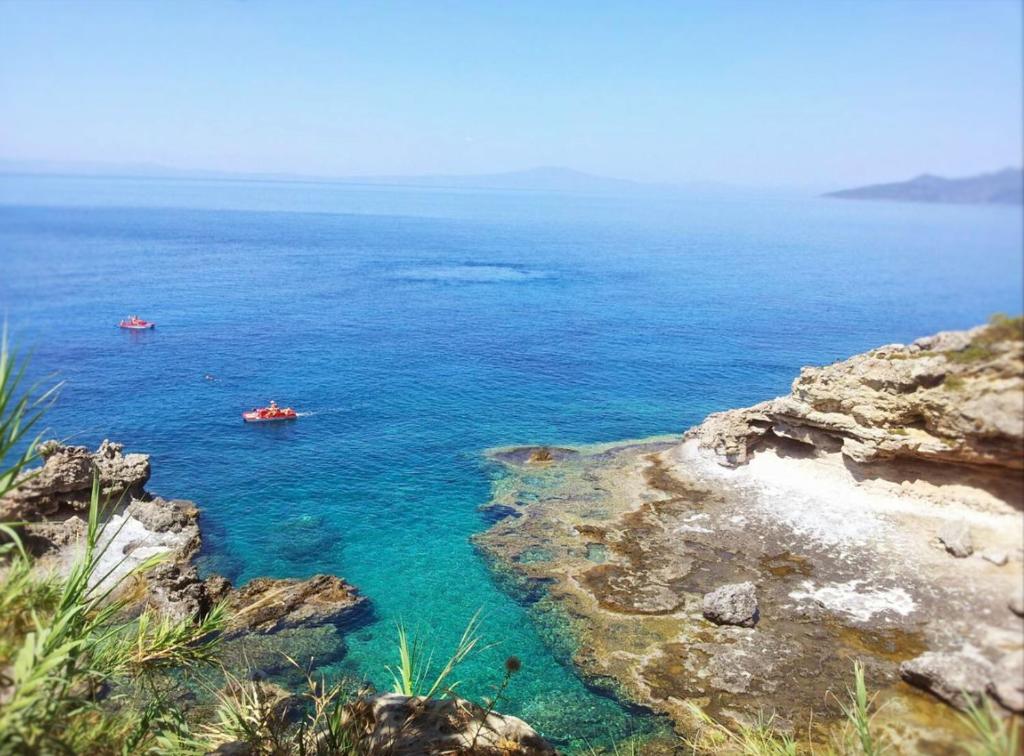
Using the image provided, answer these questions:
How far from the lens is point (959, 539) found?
963 centimetres

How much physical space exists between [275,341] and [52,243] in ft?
162

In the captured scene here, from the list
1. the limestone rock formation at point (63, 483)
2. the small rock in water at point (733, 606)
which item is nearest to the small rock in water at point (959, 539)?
the small rock in water at point (733, 606)

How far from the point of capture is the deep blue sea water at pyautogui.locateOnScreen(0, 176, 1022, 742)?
76.4ft

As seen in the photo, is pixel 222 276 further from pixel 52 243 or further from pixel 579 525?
pixel 579 525

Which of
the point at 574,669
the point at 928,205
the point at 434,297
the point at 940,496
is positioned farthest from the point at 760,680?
the point at 434,297

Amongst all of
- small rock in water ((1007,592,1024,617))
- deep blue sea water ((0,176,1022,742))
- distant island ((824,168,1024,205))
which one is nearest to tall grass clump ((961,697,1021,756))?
small rock in water ((1007,592,1024,617))

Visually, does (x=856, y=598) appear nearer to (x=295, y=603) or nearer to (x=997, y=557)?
(x=997, y=557)

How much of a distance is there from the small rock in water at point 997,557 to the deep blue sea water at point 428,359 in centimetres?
303

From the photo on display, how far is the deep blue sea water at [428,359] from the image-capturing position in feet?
76.4

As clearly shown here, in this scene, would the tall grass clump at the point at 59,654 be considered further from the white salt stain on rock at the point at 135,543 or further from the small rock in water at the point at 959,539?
the white salt stain on rock at the point at 135,543

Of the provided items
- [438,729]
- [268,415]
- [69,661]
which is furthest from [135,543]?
[69,661]

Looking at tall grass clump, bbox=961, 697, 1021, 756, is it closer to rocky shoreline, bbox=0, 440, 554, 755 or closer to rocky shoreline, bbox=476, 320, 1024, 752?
rocky shoreline, bbox=476, 320, 1024, 752

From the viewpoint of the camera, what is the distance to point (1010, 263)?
911 cm

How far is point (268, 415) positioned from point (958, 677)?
134 ft
